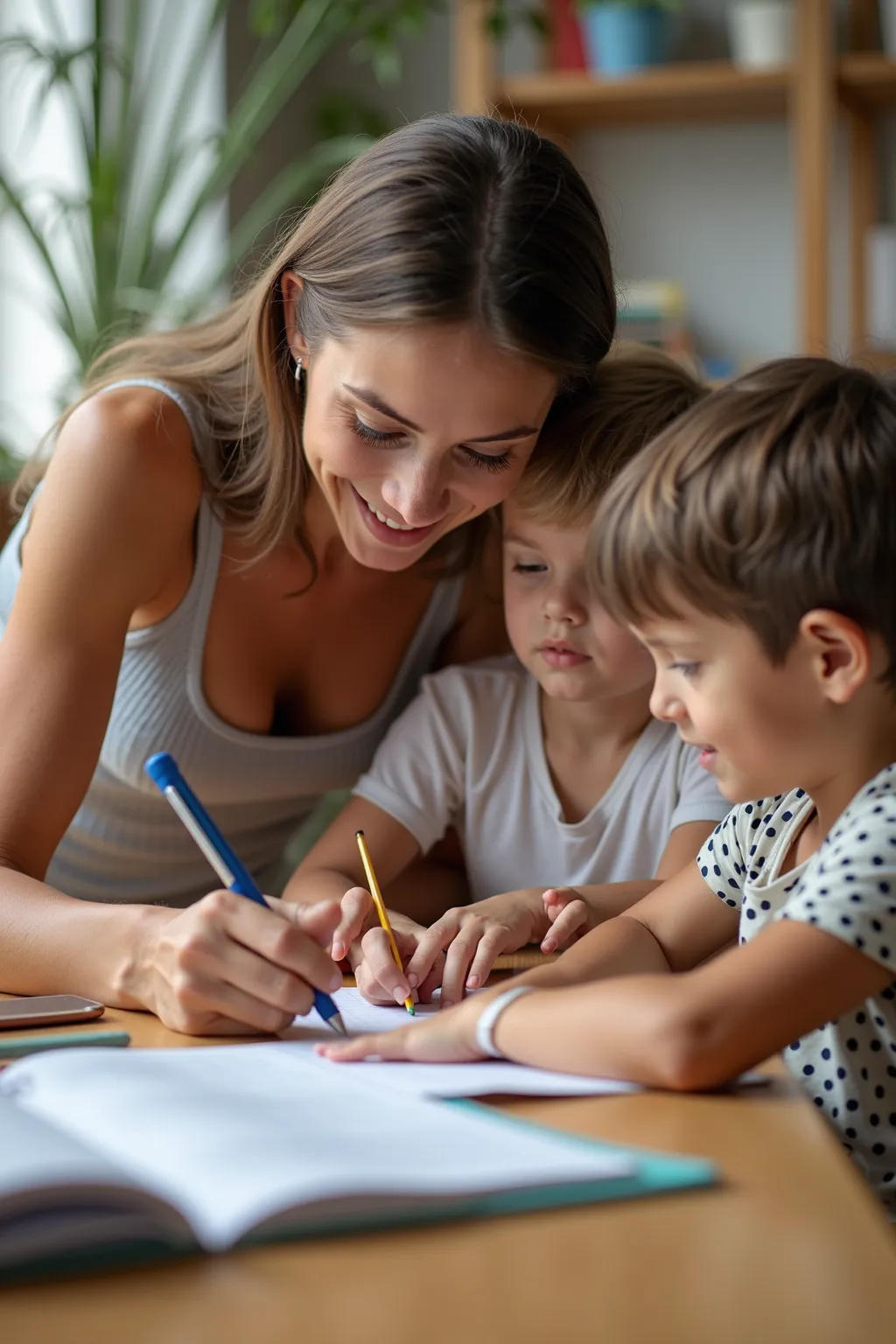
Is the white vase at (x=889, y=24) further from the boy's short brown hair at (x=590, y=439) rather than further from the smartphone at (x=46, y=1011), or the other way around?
the smartphone at (x=46, y=1011)

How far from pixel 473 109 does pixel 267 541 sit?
1.94m

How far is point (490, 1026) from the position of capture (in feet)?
2.63

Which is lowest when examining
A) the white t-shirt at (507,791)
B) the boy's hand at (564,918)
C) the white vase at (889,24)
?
the white t-shirt at (507,791)

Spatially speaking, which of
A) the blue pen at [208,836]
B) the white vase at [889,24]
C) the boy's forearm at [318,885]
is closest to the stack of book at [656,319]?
the white vase at [889,24]

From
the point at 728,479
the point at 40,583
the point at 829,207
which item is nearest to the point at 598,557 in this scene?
the point at 728,479

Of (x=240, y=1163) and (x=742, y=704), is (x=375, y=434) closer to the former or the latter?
(x=742, y=704)

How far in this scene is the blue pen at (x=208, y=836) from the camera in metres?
0.85

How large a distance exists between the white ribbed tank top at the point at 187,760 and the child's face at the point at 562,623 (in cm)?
18

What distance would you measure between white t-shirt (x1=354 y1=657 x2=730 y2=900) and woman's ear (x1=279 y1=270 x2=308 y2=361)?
42 cm

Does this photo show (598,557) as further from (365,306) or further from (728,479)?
(365,306)

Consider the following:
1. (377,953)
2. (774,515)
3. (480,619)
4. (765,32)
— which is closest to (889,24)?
(765,32)

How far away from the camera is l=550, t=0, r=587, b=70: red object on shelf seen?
3.23 metres

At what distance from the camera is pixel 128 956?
935mm

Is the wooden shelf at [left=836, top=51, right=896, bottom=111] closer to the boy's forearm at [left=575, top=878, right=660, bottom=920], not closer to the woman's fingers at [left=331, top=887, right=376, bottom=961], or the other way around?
the boy's forearm at [left=575, top=878, right=660, bottom=920]
